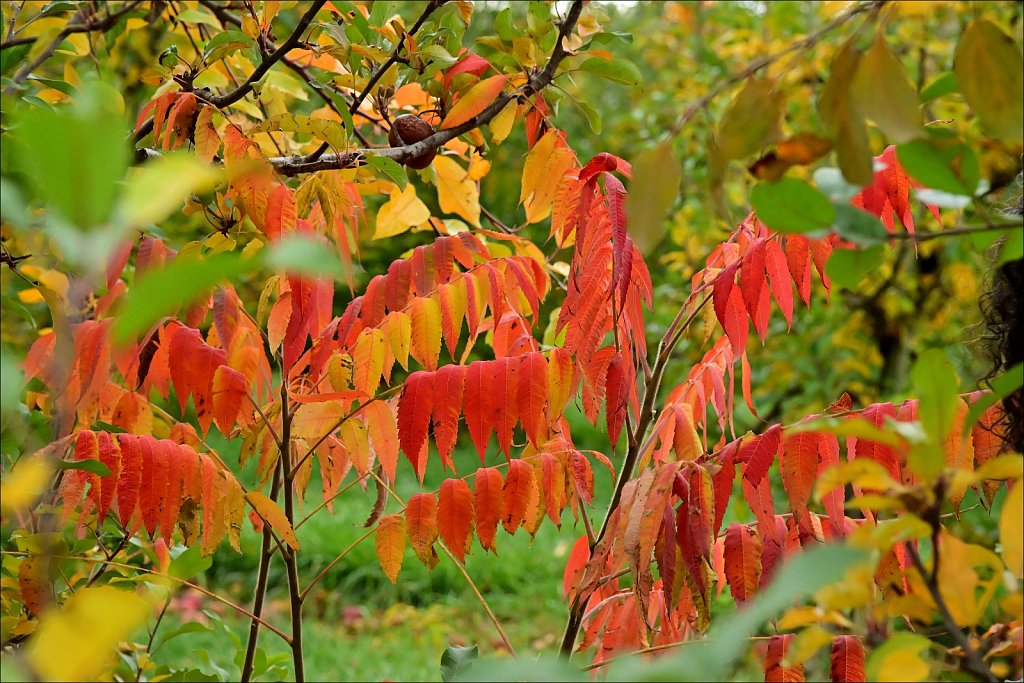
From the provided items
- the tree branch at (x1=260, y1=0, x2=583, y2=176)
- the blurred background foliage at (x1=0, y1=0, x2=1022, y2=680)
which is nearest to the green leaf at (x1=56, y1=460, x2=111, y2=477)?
the tree branch at (x1=260, y1=0, x2=583, y2=176)

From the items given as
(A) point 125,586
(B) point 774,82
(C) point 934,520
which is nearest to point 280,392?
(A) point 125,586

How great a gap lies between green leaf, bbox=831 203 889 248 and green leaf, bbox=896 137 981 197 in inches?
1.3

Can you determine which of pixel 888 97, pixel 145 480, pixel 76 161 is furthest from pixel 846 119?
pixel 145 480

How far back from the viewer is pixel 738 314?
3.83ft

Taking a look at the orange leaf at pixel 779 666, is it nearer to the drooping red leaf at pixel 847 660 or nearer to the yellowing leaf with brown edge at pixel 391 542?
the drooping red leaf at pixel 847 660

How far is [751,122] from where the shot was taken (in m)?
0.54

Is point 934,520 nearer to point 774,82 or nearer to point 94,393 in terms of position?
point 774,82

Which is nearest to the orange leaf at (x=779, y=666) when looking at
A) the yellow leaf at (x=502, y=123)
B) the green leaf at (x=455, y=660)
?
the green leaf at (x=455, y=660)

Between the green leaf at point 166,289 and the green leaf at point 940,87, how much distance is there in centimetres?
40

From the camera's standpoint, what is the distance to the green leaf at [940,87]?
529 mm

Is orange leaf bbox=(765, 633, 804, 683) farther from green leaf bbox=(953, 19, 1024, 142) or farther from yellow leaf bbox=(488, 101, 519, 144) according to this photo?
yellow leaf bbox=(488, 101, 519, 144)

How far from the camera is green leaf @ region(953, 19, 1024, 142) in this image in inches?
20.1

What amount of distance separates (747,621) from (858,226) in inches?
8.8

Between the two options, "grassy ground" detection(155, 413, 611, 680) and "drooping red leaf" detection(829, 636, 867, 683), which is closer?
"drooping red leaf" detection(829, 636, 867, 683)
